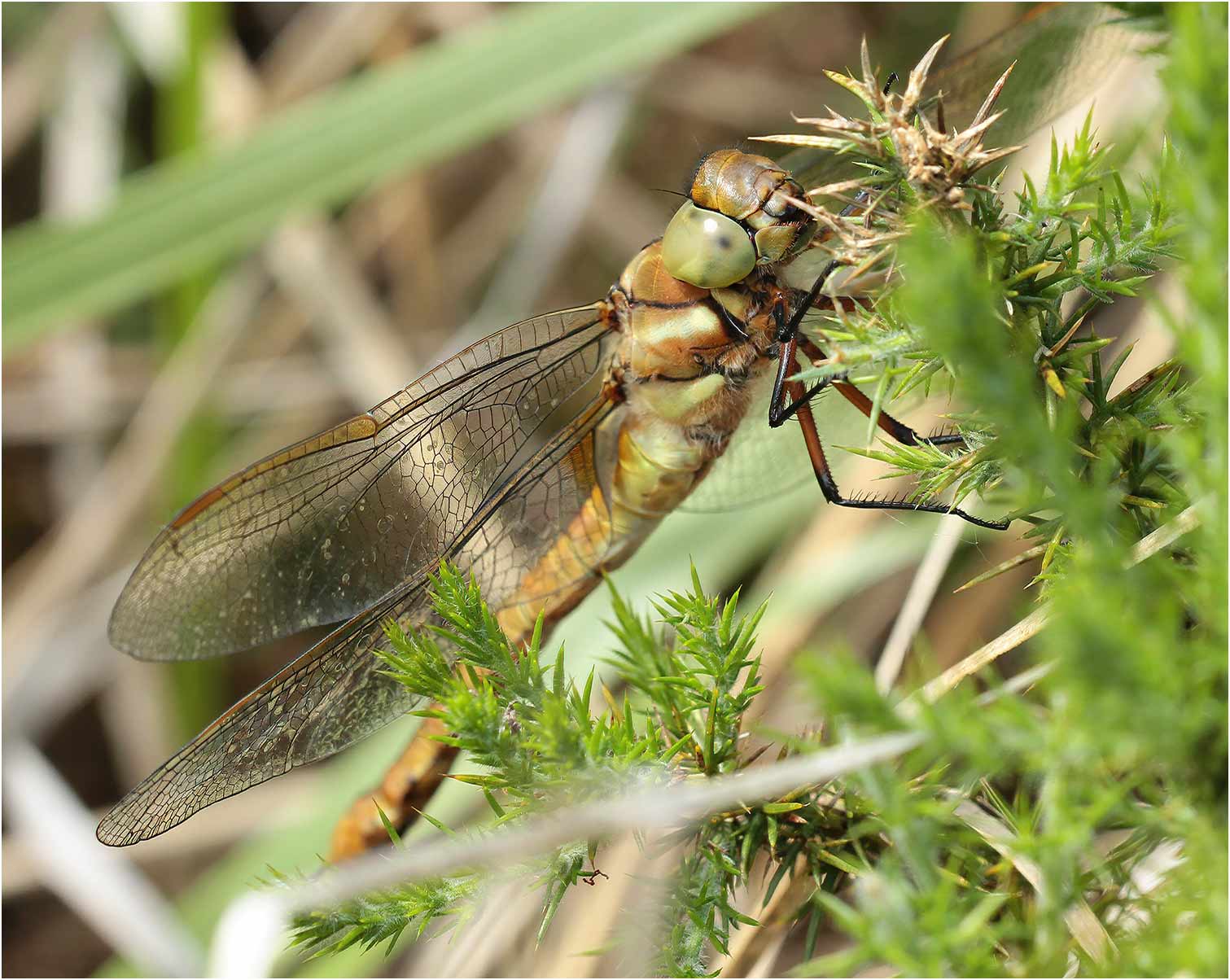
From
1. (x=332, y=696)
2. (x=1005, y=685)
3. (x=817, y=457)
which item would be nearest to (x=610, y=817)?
(x=1005, y=685)

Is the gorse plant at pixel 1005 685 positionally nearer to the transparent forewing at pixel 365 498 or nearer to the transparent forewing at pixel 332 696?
the transparent forewing at pixel 332 696

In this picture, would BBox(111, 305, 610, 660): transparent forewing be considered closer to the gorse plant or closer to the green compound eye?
the green compound eye

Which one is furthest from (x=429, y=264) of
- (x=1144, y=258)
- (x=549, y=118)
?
(x=1144, y=258)

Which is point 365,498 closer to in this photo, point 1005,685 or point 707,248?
point 707,248

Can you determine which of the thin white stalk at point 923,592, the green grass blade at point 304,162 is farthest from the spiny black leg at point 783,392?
the green grass blade at point 304,162

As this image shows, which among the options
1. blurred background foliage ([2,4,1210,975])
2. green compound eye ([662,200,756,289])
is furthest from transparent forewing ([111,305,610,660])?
blurred background foliage ([2,4,1210,975])

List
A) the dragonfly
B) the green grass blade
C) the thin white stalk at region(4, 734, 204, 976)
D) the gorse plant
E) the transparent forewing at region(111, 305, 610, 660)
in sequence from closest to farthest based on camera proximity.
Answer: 1. the gorse plant
2. the dragonfly
3. the transparent forewing at region(111, 305, 610, 660)
4. the thin white stalk at region(4, 734, 204, 976)
5. the green grass blade

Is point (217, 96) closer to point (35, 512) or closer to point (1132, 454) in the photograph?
point (35, 512)
